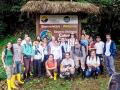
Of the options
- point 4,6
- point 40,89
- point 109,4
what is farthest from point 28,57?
point 4,6

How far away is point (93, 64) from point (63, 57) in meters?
1.14

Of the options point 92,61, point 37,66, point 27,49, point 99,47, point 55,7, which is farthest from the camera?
point 55,7

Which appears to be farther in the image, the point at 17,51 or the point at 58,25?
the point at 58,25

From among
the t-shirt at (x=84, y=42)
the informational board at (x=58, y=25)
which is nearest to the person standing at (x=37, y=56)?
the informational board at (x=58, y=25)

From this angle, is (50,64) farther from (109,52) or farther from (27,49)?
(109,52)

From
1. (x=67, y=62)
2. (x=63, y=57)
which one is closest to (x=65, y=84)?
(x=67, y=62)

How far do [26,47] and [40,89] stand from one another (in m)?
1.68

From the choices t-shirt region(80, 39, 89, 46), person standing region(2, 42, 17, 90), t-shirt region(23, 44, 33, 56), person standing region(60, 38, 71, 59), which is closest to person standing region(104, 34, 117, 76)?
t-shirt region(80, 39, 89, 46)

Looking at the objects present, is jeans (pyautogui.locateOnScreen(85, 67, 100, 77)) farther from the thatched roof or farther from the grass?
the thatched roof

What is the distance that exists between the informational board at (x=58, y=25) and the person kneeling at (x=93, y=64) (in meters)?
1.84

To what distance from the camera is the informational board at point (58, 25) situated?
15375 mm

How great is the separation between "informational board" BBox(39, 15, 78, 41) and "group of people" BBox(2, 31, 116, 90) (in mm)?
1007

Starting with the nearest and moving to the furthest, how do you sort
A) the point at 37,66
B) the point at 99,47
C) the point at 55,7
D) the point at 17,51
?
the point at 17,51
the point at 37,66
the point at 99,47
the point at 55,7

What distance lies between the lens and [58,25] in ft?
50.8
